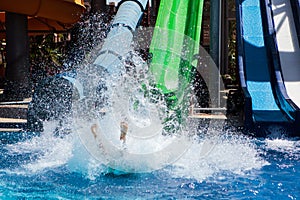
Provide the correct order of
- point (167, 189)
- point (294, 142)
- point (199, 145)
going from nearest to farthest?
point (167, 189)
point (199, 145)
point (294, 142)

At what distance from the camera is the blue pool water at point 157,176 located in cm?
396

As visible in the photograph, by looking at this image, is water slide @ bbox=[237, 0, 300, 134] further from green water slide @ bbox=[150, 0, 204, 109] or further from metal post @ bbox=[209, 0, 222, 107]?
green water slide @ bbox=[150, 0, 204, 109]

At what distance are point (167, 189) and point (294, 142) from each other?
3.03 meters

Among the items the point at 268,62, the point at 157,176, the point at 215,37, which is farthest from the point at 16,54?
the point at 157,176

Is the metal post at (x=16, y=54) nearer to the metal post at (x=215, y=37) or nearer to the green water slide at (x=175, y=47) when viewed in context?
the green water slide at (x=175, y=47)

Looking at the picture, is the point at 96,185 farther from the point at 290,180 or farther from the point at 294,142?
the point at 294,142

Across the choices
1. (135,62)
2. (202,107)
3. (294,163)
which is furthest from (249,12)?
(294,163)

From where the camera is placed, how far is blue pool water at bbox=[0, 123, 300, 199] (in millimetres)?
3961

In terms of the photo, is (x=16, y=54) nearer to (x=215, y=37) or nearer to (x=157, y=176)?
(x=215, y=37)

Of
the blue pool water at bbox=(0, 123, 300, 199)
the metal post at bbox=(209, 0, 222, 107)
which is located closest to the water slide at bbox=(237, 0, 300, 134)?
the metal post at bbox=(209, 0, 222, 107)

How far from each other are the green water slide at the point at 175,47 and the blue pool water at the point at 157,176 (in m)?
1.68

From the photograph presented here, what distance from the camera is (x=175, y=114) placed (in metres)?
7.07

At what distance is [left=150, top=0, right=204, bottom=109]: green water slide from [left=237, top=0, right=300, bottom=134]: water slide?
776 millimetres

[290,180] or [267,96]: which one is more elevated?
[267,96]
